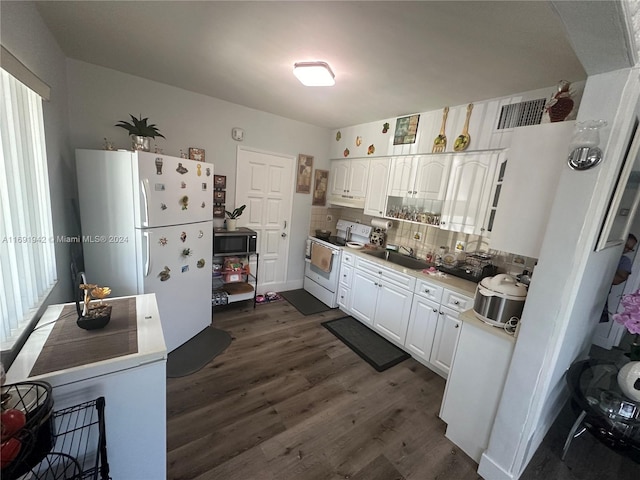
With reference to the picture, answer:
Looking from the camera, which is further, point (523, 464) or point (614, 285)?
point (614, 285)

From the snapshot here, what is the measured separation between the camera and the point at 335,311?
3.60 meters

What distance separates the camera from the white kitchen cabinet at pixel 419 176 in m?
2.67

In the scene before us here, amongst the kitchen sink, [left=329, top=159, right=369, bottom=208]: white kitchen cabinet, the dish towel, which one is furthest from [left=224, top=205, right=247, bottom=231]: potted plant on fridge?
the kitchen sink

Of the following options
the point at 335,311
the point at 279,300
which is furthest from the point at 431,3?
the point at 279,300

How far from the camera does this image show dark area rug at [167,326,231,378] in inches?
88.5

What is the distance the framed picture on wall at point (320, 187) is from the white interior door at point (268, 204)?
0.42 meters

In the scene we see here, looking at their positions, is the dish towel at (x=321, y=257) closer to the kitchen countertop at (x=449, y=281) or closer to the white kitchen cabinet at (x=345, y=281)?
the white kitchen cabinet at (x=345, y=281)

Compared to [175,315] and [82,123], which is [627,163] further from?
[82,123]

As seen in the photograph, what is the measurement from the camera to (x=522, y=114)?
2062 mm

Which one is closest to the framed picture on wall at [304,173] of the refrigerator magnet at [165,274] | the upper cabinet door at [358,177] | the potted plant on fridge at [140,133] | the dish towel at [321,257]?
the upper cabinet door at [358,177]

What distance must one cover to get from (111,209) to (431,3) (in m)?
2.48

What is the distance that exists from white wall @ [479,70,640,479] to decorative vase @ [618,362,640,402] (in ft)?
0.80

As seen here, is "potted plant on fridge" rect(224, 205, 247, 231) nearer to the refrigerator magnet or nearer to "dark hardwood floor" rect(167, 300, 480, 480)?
the refrigerator magnet

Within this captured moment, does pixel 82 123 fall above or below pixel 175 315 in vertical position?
above
